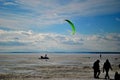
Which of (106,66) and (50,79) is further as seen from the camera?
(106,66)

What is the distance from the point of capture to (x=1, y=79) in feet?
69.2

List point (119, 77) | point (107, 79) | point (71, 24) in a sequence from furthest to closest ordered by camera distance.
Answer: point (107, 79) → point (71, 24) → point (119, 77)

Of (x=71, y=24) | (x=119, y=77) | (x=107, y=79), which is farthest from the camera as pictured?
(x=107, y=79)

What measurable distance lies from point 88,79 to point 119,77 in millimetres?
3473

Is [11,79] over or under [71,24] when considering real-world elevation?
under

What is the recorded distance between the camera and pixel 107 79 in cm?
2150

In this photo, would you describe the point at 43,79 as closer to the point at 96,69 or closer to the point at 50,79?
the point at 50,79

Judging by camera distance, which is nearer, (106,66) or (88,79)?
(88,79)

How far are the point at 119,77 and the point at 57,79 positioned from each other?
5.22m

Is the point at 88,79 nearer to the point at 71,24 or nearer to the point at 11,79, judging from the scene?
the point at 71,24

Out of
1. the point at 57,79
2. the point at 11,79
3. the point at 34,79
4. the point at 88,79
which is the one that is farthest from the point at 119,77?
the point at 11,79

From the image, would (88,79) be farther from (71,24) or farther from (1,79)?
(1,79)

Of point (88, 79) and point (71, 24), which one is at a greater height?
point (71, 24)

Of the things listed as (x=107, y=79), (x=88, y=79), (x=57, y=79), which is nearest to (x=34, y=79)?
(x=57, y=79)
